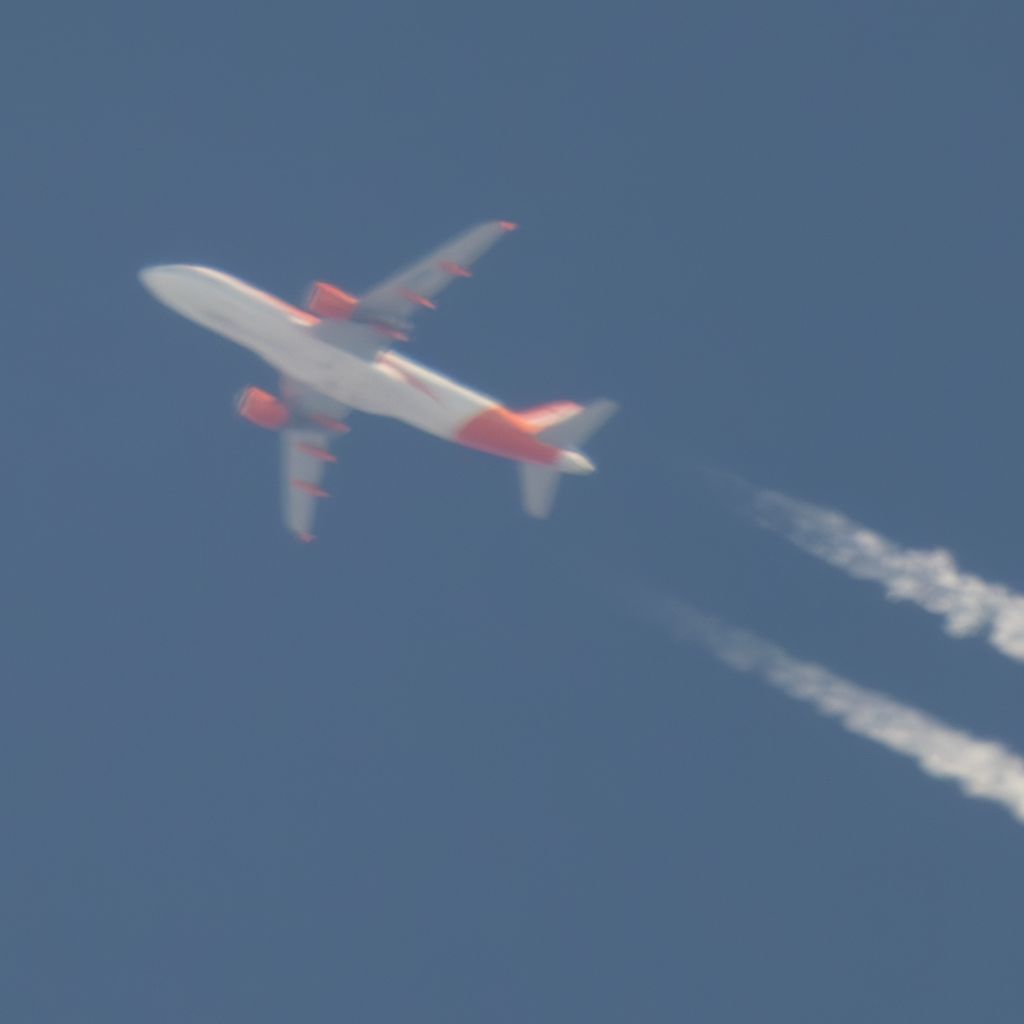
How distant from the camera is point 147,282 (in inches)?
3949

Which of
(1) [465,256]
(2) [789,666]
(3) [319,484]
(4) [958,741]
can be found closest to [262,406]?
(3) [319,484]

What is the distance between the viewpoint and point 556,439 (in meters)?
101

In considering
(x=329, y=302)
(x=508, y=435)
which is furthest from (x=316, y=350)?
(x=508, y=435)

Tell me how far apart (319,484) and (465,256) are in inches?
671

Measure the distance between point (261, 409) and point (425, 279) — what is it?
11.7 m

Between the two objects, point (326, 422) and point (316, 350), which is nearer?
A: point (316, 350)

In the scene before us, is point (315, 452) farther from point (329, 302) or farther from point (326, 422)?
point (329, 302)

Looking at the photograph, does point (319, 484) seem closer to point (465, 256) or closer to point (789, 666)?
point (465, 256)

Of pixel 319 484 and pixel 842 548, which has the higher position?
pixel 842 548

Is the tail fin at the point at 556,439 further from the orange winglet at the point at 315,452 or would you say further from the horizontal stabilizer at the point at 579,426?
the orange winglet at the point at 315,452

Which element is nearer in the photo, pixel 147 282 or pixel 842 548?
pixel 147 282

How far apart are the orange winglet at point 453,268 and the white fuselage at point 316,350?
5.01 meters

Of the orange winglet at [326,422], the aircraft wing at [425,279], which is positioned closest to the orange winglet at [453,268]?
the aircraft wing at [425,279]

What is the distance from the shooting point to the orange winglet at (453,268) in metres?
97.5
